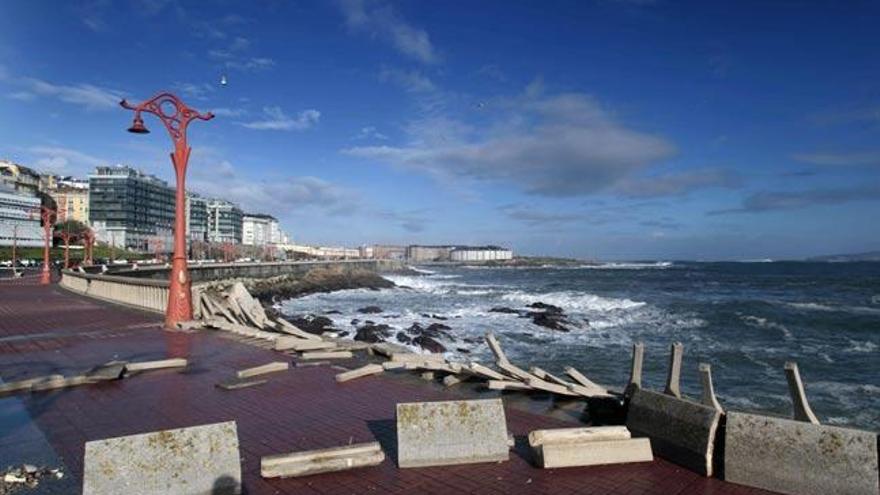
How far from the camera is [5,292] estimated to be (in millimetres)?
26484

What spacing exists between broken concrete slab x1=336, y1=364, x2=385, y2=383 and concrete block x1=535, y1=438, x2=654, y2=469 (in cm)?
424

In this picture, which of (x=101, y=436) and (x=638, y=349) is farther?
(x=638, y=349)

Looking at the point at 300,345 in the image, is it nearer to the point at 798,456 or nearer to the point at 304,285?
the point at 798,456

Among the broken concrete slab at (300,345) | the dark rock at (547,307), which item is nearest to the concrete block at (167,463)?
the broken concrete slab at (300,345)

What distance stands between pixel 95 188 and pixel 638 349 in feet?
498

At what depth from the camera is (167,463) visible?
411cm

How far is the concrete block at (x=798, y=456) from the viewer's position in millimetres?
4402

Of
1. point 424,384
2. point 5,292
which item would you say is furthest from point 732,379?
point 5,292

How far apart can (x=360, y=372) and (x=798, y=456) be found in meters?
6.14

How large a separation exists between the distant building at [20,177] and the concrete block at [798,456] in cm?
13612

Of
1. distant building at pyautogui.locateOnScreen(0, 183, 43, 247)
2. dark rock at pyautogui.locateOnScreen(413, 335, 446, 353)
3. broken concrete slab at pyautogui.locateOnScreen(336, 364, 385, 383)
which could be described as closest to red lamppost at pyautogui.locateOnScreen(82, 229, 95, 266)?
distant building at pyautogui.locateOnScreen(0, 183, 43, 247)

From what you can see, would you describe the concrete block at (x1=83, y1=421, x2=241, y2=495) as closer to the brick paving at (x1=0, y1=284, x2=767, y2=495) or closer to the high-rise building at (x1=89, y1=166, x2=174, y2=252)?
the brick paving at (x1=0, y1=284, x2=767, y2=495)

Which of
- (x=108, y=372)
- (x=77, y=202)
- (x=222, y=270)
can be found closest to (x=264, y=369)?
(x=108, y=372)

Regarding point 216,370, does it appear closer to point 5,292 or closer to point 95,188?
point 5,292
